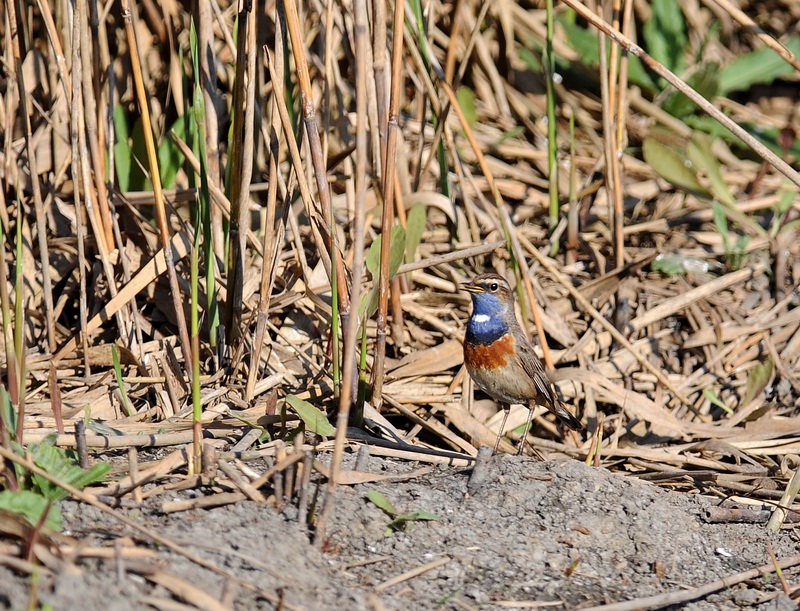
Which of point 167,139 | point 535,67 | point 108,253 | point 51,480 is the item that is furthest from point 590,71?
point 51,480

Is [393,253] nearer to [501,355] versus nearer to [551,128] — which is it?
[501,355]

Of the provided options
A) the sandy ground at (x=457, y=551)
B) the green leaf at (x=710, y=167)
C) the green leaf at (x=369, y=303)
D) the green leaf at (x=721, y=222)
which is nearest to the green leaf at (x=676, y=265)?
the green leaf at (x=721, y=222)

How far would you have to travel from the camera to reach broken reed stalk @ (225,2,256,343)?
4.41 m

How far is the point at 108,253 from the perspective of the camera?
16.9 ft

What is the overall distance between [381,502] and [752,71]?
5.82 m

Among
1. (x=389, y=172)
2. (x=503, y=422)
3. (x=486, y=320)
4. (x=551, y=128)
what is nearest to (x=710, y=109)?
(x=389, y=172)

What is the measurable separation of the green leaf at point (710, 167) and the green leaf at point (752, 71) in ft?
4.37

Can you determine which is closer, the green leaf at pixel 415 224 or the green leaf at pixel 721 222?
the green leaf at pixel 415 224

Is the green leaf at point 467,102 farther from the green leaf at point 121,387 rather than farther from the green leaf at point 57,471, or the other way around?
the green leaf at point 57,471

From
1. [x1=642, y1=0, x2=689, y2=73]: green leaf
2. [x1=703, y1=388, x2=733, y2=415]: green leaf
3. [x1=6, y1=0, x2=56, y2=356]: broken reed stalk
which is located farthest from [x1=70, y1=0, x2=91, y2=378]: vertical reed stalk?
[x1=642, y1=0, x2=689, y2=73]: green leaf

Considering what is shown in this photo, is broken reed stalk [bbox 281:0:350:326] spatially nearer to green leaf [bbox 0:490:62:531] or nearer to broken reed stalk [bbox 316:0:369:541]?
broken reed stalk [bbox 316:0:369:541]

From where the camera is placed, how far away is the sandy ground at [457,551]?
3.10m

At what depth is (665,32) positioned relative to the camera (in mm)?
8031

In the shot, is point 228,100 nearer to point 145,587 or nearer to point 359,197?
point 359,197
